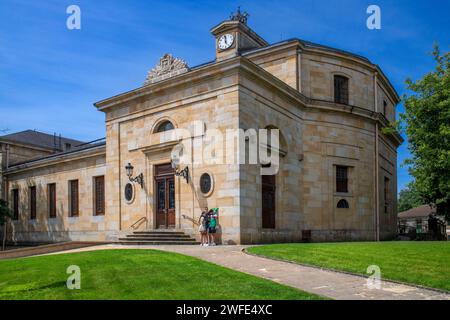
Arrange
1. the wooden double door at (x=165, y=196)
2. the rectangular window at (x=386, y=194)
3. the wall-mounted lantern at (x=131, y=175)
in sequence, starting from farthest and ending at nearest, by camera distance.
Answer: the rectangular window at (x=386, y=194), the wall-mounted lantern at (x=131, y=175), the wooden double door at (x=165, y=196)

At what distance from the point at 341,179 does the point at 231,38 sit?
11266 mm

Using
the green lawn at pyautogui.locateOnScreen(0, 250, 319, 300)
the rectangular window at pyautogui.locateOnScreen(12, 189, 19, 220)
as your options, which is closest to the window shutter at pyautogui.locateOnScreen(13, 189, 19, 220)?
the rectangular window at pyautogui.locateOnScreen(12, 189, 19, 220)

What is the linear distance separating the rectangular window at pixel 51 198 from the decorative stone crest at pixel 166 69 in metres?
14.5

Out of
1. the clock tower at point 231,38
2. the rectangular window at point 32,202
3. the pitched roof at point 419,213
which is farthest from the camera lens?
the pitched roof at point 419,213

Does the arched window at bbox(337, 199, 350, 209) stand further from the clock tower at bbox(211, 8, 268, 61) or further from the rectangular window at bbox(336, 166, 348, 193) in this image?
the clock tower at bbox(211, 8, 268, 61)

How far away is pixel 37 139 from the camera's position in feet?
141

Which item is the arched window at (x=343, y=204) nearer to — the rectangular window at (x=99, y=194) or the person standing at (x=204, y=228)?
the person standing at (x=204, y=228)

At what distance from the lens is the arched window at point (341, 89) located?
27047 millimetres

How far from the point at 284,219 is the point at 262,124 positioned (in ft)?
16.2

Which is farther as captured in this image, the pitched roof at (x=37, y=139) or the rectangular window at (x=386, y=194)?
the pitched roof at (x=37, y=139)

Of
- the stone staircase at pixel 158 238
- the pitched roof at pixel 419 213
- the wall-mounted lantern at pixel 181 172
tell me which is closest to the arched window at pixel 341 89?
the wall-mounted lantern at pixel 181 172

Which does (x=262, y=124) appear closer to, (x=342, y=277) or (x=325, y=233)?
(x=325, y=233)

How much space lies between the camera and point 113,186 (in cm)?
2427
